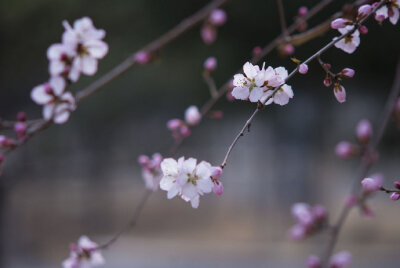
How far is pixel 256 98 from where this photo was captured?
2.30 feet

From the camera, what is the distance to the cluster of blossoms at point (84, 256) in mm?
1107

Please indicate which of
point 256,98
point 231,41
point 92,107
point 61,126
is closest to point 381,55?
point 231,41

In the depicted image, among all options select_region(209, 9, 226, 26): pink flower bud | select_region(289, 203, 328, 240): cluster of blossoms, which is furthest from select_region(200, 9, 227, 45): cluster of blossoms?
select_region(289, 203, 328, 240): cluster of blossoms

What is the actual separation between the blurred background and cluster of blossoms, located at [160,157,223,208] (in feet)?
10.3

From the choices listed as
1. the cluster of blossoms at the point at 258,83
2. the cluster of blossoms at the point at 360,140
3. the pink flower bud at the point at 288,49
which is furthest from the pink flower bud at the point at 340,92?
the cluster of blossoms at the point at 360,140

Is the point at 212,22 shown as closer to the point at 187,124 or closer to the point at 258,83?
the point at 187,124

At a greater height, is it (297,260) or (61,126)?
(61,126)

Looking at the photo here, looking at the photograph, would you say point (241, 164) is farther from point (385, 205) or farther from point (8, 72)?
point (8, 72)

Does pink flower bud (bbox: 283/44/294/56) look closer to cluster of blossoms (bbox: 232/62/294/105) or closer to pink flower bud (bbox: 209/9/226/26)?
pink flower bud (bbox: 209/9/226/26)

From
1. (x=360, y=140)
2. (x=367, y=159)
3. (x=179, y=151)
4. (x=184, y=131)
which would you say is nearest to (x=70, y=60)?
(x=184, y=131)

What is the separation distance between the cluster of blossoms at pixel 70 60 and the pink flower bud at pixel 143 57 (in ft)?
0.61

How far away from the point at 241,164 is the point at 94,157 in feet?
6.14

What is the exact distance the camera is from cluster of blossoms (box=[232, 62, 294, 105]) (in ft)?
2.27

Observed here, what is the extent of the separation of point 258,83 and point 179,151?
232 inches
